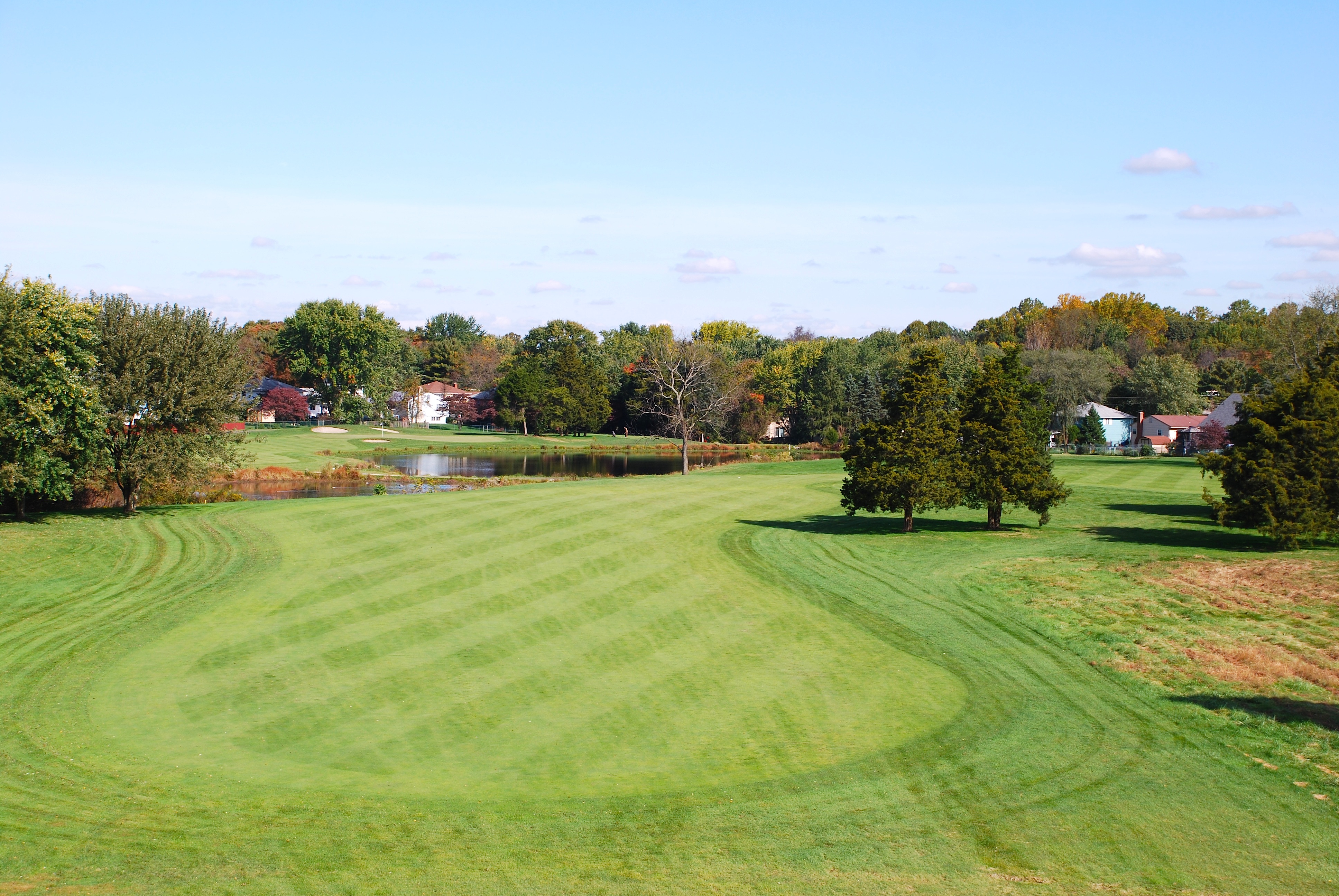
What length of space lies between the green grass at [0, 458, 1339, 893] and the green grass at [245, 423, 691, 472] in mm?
45155

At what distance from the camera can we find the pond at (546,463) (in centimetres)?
7212

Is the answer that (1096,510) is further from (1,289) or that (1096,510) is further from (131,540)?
(1,289)

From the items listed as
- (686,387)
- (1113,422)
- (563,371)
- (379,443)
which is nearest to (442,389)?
(563,371)

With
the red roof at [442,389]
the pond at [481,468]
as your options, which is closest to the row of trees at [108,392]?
the pond at [481,468]

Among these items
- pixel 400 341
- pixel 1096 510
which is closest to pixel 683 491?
pixel 1096 510

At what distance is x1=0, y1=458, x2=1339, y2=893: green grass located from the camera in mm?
10188

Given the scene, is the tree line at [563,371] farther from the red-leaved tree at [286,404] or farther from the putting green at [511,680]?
the putting green at [511,680]

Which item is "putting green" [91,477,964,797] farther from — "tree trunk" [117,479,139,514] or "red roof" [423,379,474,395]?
"red roof" [423,379,474,395]

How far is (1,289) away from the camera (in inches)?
1125

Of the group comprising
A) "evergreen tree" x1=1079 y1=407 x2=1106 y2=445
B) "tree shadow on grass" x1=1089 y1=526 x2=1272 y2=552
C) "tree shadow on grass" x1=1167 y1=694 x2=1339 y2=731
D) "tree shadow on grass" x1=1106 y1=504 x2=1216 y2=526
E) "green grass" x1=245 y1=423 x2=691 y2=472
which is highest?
"evergreen tree" x1=1079 y1=407 x2=1106 y2=445

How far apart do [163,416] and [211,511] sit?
3.81 meters

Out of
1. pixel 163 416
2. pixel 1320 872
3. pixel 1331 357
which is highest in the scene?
pixel 1331 357

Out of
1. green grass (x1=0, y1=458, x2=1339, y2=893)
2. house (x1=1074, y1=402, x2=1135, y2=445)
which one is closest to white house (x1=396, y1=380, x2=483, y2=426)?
house (x1=1074, y1=402, x2=1135, y2=445)

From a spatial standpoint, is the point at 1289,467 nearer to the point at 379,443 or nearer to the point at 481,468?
the point at 481,468
